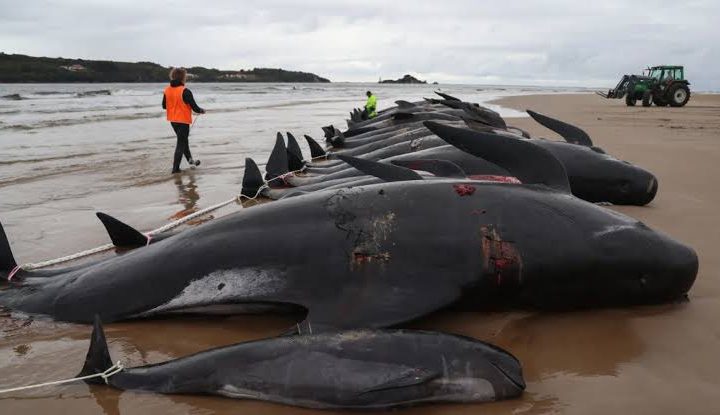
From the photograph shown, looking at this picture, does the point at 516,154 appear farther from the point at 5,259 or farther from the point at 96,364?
the point at 5,259

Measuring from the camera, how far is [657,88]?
31328 mm

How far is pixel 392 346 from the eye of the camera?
2.50 metres

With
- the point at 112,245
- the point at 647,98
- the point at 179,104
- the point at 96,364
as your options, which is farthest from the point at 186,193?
the point at 647,98

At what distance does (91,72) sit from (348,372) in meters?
111

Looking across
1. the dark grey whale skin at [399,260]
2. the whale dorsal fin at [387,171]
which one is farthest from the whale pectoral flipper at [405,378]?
the whale dorsal fin at [387,171]

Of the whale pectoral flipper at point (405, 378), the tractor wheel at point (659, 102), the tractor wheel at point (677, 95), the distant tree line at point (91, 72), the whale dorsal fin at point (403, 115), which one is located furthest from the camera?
the distant tree line at point (91, 72)

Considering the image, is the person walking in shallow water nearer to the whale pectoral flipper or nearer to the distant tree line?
the whale pectoral flipper

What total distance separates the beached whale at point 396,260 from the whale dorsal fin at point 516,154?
0.16 m

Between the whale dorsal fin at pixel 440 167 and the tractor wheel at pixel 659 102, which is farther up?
the tractor wheel at pixel 659 102

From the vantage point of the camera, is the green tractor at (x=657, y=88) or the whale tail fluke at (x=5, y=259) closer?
the whale tail fluke at (x=5, y=259)

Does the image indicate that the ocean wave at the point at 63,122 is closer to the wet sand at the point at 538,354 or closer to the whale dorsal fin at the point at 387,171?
the wet sand at the point at 538,354

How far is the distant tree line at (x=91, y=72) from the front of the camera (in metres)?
84.7

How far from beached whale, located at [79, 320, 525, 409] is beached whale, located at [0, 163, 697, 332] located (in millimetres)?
338

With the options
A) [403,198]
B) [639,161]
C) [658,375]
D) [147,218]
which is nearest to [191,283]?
[403,198]
